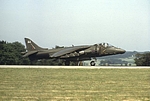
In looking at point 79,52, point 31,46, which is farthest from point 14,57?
point 79,52

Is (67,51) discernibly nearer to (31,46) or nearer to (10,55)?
(31,46)

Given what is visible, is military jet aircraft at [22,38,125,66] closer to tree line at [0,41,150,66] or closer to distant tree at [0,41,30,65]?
tree line at [0,41,150,66]

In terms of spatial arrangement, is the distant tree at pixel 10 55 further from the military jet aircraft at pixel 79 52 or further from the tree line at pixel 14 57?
the military jet aircraft at pixel 79 52

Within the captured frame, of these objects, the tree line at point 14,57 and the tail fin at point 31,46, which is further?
the tree line at point 14,57

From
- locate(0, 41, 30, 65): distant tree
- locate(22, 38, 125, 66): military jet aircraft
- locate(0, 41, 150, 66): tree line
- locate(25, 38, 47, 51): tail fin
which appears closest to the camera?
locate(22, 38, 125, 66): military jet aircraft

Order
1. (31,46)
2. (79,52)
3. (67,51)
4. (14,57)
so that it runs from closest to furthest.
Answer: (67,51) → (79,52) → (31,46) → (14,57)

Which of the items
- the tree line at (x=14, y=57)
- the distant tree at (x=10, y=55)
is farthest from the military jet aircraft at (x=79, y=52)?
the distant tree at (x=10, y=55)

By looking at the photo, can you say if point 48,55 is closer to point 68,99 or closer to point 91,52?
point 91,52

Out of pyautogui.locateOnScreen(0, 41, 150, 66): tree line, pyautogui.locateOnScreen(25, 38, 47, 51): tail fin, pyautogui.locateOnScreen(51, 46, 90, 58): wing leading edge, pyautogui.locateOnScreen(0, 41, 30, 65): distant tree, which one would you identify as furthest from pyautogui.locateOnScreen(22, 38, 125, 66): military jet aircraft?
pyautogui.locateOnScreen(0, 41, 30, 65): distant tree

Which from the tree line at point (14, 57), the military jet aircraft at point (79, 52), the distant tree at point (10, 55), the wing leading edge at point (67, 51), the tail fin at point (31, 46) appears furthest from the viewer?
the distant tree at point (10, 55)

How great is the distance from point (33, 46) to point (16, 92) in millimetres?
29875

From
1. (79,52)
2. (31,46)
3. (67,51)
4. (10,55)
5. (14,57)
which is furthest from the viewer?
(14,57)

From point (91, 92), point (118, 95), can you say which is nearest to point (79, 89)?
point (91, 92)

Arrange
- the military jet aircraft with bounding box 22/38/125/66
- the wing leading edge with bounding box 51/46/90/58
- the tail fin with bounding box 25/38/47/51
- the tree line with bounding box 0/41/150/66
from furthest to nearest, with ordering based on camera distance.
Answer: the tree line with bounding box 0/41/150/66
the tail fin with bounding box 25/38/47/51
the military jet aircraft with bounding box 22/38/125/66
the wing leading edge with bounding box 51/46/90/58
